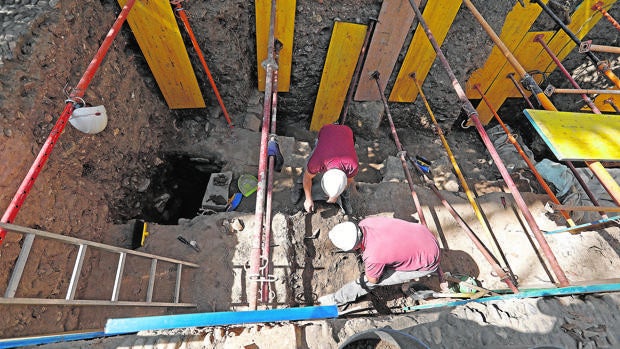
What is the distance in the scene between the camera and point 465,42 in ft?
17.1

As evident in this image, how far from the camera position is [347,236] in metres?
3.24

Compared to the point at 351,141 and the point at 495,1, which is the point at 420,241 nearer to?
the point at 351,141

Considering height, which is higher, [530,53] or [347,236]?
[530,53]

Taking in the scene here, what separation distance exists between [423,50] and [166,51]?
4198 millimetres

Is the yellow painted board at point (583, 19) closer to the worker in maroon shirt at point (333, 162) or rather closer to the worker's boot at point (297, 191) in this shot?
the worker in maroon shirt at point (333, 162)

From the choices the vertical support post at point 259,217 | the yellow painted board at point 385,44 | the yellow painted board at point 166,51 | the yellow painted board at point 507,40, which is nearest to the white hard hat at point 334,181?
the vertical support post at point 259,217

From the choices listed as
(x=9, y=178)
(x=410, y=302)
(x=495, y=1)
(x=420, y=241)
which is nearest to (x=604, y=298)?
(x=420, y=241)

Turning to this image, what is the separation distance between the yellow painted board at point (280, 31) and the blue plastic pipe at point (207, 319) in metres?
3.28

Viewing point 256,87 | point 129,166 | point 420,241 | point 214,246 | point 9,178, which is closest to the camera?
point 9,178

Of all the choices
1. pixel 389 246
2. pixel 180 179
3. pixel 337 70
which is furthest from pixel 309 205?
pixel 337 70

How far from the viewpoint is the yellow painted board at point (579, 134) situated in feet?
6.86

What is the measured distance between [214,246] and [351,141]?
7.21ft

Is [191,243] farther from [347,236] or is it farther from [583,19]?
[583,19]

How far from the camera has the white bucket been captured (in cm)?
285
